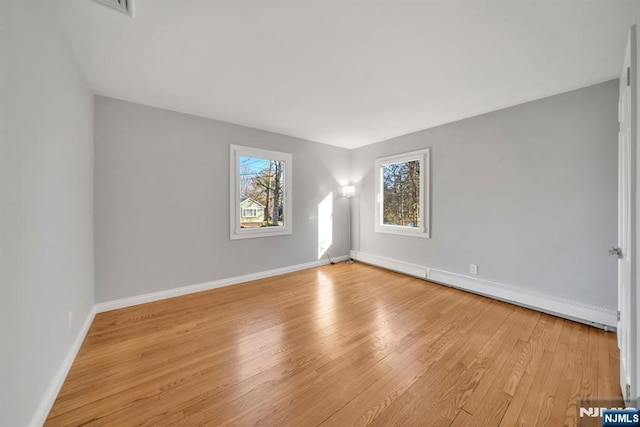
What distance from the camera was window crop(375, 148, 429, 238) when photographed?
3893 millimetres

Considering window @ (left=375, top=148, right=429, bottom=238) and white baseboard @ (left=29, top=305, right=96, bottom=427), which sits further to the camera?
window @ (left=375, top=148, right=429, bottom=238)

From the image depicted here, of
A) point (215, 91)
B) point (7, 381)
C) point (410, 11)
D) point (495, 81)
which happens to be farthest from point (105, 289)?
point (495, 81)

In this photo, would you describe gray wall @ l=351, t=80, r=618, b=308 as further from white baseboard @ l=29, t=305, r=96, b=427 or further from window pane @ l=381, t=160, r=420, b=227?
white baseboard @ l=29, t=305, r=96, b=427

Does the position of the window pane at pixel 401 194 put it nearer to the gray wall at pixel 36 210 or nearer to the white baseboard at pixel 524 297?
the white baseboard at pixel 524 297

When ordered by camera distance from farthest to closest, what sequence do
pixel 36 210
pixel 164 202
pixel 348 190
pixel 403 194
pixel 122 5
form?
pixel 348 190, pixel 403 194, pixel 164 202, pixel 122 5, pixel 36 210

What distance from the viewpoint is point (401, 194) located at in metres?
4.31

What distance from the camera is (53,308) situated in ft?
5.07

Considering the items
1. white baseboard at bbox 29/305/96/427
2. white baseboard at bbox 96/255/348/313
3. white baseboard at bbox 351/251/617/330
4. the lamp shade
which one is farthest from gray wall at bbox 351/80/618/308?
white baseboard at bbox 29/305/96/427

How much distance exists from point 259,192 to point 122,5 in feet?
8.79

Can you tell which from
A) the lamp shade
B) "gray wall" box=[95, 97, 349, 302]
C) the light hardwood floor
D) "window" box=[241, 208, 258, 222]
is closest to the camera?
the light hardwood floor

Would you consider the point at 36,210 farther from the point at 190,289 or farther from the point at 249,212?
the point at 249,212

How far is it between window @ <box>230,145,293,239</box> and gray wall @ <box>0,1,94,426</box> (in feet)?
5.93

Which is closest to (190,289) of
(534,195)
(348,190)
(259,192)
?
(259,192)

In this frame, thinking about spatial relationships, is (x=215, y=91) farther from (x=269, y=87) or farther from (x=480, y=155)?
(x=480, y=155)
